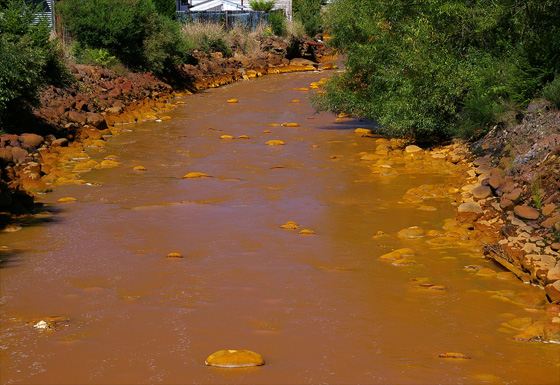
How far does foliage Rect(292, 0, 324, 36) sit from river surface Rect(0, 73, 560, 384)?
3733 cm

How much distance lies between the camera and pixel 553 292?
11.5 m

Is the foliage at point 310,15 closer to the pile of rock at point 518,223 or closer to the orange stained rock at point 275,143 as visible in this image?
the orange stained rock at point 275,143

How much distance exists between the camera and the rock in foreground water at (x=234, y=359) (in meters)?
9.66

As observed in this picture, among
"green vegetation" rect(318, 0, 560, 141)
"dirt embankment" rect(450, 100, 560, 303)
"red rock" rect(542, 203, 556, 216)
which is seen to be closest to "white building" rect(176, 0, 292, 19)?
"green vegetation" rect(318, 0, 560, 141)

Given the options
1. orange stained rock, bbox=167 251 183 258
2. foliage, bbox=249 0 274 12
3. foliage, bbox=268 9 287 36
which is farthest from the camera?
foliage, bbox=249 0 274 12

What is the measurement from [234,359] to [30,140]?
545 inches

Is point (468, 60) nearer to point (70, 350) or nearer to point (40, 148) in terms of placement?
point (40, 148)

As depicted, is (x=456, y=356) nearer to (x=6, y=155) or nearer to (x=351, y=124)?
(x=6, y=155)

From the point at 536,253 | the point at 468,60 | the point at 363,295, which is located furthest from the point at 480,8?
the point at 363,295

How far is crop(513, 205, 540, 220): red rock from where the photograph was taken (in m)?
14.3

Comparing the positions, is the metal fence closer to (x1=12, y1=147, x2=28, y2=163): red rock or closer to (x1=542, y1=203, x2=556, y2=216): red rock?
(x1=12, y1=147, x2=28, y2=163): red rock

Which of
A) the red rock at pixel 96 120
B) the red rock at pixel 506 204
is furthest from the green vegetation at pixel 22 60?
the red rock at pixel 506 204

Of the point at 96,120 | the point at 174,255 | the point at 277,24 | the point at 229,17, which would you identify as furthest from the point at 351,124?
the point at 277,24

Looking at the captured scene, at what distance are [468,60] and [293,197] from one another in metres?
6.60
